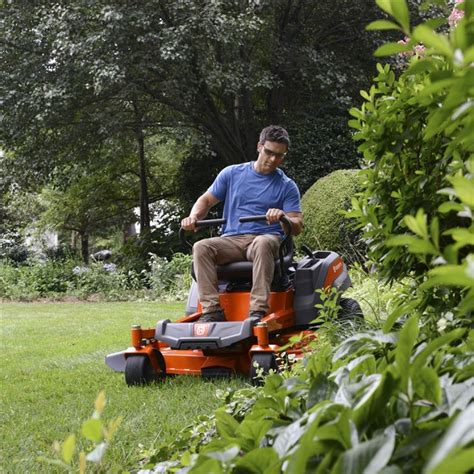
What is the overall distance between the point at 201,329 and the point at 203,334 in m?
0.03

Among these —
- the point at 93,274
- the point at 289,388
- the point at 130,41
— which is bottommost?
the point at 93,274

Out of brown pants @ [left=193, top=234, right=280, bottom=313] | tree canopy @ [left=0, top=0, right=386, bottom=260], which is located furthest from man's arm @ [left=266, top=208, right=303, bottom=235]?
tree canopy @ [left=0, top=0, right=386, bottom=260]

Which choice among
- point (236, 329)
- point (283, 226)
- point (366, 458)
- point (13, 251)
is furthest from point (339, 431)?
point (13, 251)

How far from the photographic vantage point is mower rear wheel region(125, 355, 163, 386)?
3.91 m

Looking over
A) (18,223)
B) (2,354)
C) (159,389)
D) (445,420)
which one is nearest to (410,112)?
(445,420)

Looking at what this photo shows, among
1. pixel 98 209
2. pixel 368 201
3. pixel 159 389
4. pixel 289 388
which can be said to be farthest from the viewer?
pixel 98 209

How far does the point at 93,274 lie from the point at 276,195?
27.2 ft

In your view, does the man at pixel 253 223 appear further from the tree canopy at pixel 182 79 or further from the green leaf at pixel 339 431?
the tree canopy at pixel 182 79

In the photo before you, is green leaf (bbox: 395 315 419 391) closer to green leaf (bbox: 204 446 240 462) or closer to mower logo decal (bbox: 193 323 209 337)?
green leaf (bbox: 204 446 240 462)

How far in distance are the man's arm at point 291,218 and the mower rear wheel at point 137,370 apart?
1.08 metres

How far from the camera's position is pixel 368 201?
2285 millimetres

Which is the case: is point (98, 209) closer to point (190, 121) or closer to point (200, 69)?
point (190, 121)

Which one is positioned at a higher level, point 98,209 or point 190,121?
point 190,121

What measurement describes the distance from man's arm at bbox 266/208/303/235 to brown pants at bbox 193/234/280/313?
0.11m
